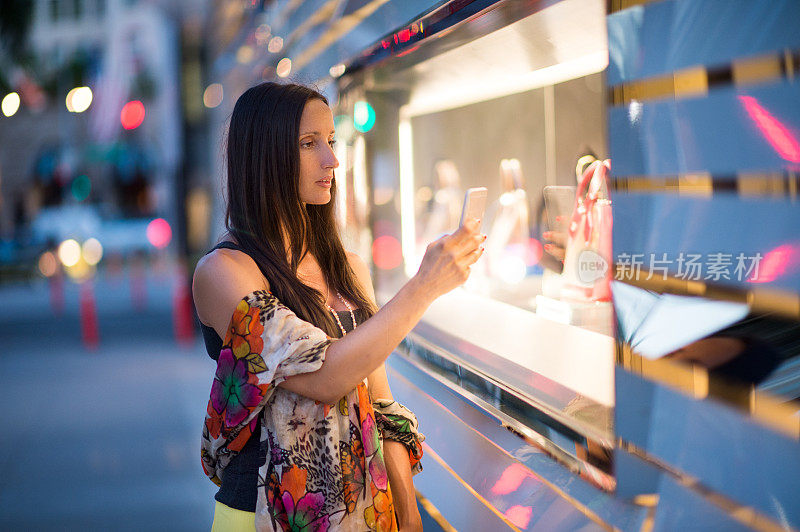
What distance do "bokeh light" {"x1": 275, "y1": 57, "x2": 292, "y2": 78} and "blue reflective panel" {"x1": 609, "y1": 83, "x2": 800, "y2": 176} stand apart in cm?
307

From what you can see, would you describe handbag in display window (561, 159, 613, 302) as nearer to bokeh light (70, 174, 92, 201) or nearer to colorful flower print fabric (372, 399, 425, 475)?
colorful flower print fabric (372, 399, 425, 475)

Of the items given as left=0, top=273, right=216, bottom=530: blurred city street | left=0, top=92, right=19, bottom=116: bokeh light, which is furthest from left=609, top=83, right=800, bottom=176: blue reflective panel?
left=0, top=92, right=19, bottom=116: bokeh light

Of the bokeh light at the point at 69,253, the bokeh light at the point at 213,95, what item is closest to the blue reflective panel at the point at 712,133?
the bokeh light at the point at 213,95

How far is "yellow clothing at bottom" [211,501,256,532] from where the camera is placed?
1.59m

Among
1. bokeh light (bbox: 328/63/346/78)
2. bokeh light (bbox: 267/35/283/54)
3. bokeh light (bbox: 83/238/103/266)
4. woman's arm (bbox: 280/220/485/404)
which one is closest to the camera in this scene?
woman's arm (bbox: 280/220/485/404)

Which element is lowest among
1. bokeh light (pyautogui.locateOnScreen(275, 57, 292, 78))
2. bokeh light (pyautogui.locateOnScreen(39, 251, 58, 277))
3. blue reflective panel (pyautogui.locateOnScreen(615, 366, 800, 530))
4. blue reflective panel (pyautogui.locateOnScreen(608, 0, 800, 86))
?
bokeh light (pyautogui.locateOnScreen(39, 251, 58, 277))

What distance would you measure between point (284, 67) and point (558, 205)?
2709mm

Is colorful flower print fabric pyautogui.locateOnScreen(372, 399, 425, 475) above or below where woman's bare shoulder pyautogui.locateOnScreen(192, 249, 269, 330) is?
below

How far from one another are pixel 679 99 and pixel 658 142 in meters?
0.08

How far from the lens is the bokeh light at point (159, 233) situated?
23.8 metres

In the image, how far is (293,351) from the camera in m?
1.47

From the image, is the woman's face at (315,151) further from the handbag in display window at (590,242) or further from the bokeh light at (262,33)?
the bokeh light at (262,33)

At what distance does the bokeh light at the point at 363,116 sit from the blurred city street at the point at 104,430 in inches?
78.8

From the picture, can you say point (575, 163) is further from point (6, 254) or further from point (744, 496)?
point (6, 254)
